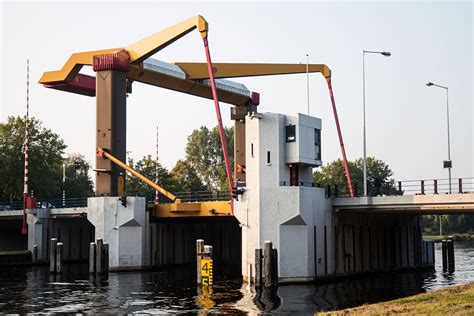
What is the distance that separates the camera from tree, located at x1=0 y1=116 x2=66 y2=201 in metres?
78.1

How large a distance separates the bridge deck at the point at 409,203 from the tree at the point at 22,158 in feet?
154

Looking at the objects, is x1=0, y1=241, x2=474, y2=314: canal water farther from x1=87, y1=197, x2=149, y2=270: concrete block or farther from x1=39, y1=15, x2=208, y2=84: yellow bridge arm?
x1=39, y1=15, x2=208, y2=84: yellow bridge arm

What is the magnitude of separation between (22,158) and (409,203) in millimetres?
52534

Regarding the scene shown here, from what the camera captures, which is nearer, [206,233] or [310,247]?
[310,247]

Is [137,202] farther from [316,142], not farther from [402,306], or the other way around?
[402,306]

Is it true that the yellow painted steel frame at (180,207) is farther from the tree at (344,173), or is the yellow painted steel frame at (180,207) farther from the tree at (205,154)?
the tree at (205,154)

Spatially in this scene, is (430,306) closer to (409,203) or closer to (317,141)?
(409,203)

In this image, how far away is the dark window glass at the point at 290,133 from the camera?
42.0 m

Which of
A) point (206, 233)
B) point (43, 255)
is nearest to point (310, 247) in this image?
point (206, 233)

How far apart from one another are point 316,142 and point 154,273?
16.0 meters

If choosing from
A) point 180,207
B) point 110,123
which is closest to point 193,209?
point 180,207

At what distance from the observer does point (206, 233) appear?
63.0 meters

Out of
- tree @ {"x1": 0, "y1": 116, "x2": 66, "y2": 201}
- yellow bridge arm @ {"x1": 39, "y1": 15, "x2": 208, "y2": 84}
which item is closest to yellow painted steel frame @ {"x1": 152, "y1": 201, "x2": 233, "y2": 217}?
yellow bridge arm @ {"x1": 39, "y1": 15, "x2": 208, "y2": 84}

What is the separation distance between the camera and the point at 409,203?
40906 millimetres
